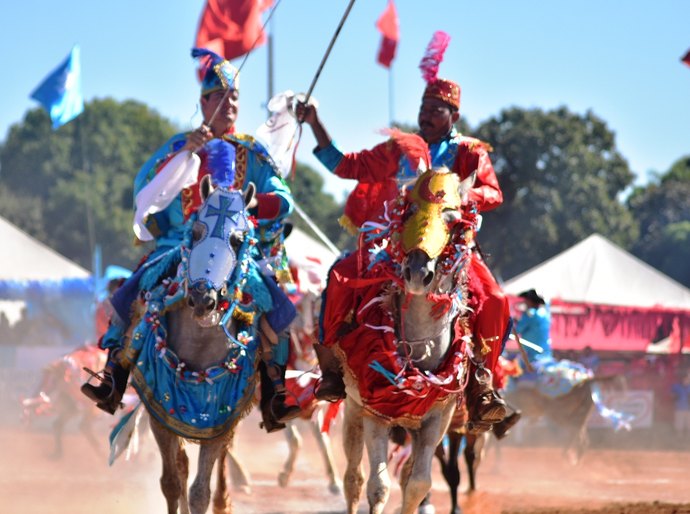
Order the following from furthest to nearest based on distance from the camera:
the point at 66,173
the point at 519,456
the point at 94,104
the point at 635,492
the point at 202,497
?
the point at 94,104
the point at 66,173
the point at 519,456
the point at 635,492
the point at 202,497

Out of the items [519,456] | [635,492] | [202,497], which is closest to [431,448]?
[202,497]

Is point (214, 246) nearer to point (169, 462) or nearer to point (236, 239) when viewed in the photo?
point (236, 239)

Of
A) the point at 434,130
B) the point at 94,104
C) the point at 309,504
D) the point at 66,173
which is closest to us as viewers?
the point at 434,130

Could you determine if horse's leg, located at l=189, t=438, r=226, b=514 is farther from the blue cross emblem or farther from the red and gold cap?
the red and gold cap

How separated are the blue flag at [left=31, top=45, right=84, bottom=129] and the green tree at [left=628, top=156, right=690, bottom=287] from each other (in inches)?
1208

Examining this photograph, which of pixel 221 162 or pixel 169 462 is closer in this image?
pixel 169 462

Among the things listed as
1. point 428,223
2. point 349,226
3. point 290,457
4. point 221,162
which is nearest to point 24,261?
point 290,457

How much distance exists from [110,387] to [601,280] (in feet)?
73.8

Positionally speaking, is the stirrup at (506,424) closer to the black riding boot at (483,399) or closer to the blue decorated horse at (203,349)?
the black riding boot at (483,399)

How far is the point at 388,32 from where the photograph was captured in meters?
25.0

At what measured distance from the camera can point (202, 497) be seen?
7867mm

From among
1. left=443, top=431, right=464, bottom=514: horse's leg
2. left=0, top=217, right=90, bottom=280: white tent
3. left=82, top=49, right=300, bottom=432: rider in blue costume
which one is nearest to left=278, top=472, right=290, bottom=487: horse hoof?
left=443, top=431, right=464, bottom=514: horse's leg

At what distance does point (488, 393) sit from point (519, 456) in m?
13.6

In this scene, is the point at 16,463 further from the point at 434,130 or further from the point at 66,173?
the point at 66,173
